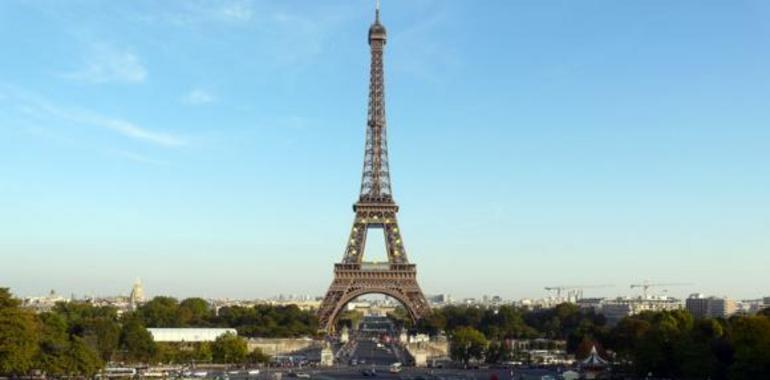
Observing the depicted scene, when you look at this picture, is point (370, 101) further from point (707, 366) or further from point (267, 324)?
point (707, 366)

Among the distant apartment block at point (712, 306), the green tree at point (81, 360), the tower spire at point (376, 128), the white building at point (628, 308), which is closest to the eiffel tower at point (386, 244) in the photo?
the tower spire at point (376, 128)

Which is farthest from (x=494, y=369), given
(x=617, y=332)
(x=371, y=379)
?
(x=371, y=379)

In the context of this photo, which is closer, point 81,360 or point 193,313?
point 81,360

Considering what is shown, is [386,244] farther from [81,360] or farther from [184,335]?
[81,360]

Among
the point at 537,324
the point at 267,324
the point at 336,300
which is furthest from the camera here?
the point at 537,324

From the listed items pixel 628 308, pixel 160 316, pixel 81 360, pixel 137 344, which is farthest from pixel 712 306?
pixel 81 360

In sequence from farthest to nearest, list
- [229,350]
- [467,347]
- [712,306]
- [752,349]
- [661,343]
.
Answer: [712,306] < [467,347] < [229,350] < [661,343] < [752,349]
